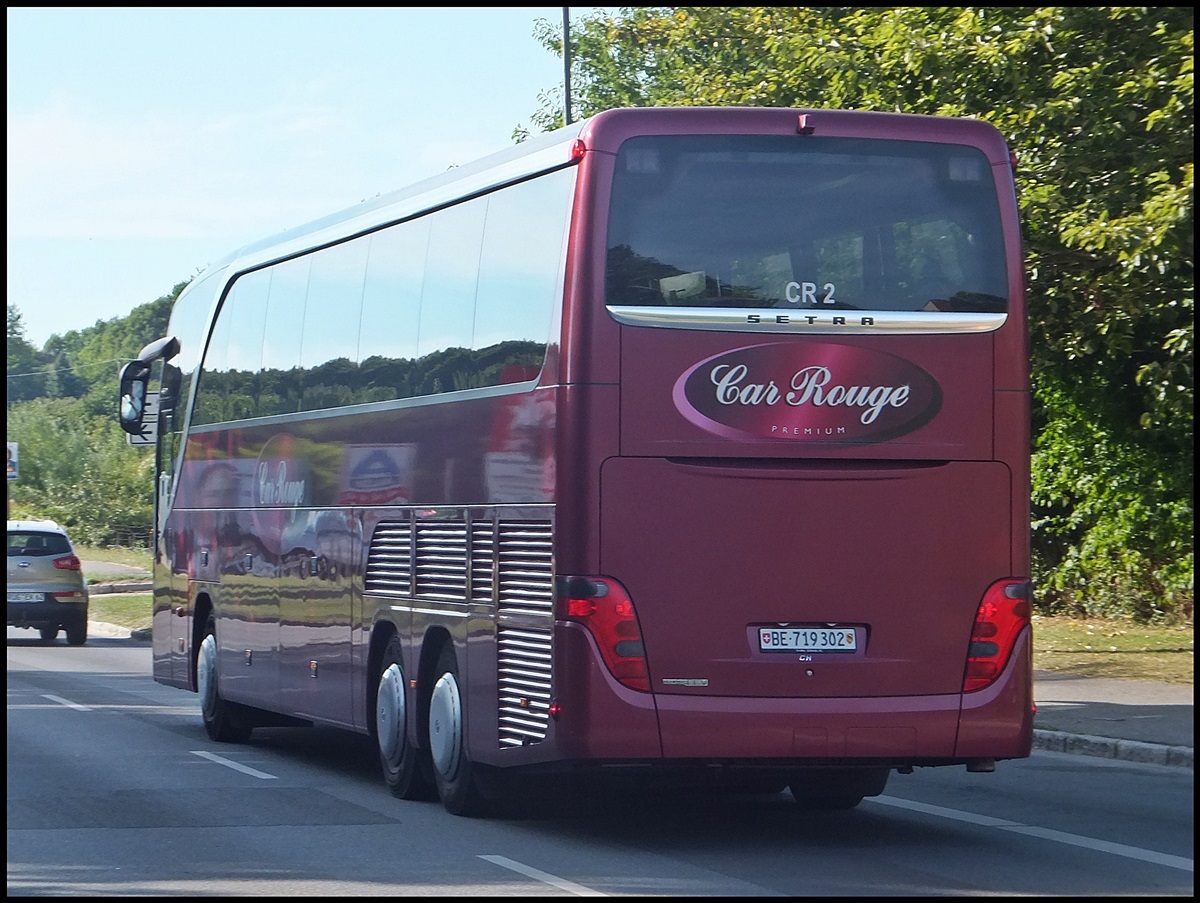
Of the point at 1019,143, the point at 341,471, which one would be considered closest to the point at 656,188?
the point at 341,471

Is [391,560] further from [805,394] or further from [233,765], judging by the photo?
[805,394]

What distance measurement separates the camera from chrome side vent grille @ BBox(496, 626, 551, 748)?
10.4 metres

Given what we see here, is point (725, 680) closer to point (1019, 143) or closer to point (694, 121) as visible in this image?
point (694, 121)

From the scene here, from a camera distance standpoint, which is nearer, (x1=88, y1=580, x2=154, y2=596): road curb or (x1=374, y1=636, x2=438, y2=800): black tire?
(x1=374, y1=636, x2=438, y2=800): black tire

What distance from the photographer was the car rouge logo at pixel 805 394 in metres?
10.2

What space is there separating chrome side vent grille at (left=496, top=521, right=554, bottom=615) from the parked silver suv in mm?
21469

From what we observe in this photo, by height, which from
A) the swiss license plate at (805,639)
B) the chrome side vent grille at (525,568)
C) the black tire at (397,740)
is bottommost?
the black tire at (397,740)

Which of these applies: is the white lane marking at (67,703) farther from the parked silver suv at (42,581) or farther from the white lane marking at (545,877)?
the white lane marking at (545,877)

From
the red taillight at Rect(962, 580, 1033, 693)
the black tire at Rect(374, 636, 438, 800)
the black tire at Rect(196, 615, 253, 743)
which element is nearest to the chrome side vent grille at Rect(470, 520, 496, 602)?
the black tire at Rect(374, 636, 438, 800)

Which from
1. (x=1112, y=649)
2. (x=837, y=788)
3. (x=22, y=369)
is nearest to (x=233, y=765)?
(x=837, y=788)

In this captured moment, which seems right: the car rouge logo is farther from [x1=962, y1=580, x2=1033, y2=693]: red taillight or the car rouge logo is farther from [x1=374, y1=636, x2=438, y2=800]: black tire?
[x1=374, y1=636, x2=438, y2=800]: black tire

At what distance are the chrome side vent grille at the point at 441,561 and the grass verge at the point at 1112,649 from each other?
9.54m

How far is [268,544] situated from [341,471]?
80.1 inches

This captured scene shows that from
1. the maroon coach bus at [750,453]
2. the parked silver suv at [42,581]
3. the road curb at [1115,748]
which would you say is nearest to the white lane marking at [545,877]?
Answer: the maroon coach bus at [750,453]
